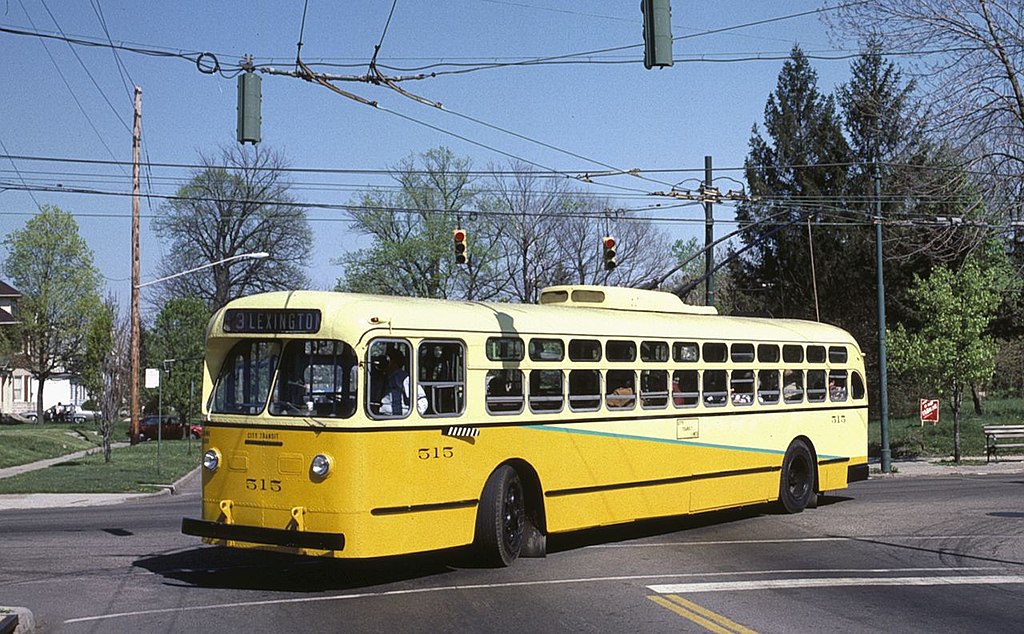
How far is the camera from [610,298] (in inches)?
632

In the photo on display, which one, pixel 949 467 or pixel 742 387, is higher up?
pixel 742 387

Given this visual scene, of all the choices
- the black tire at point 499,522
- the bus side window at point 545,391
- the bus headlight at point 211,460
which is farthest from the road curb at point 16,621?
the bus side window at point 545,391

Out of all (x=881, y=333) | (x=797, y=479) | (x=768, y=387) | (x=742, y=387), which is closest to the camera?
(x=742, y=387)

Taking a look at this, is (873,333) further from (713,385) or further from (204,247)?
(204,247)

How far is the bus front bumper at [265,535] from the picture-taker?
10773mm

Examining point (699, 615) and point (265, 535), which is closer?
point (699, 615)

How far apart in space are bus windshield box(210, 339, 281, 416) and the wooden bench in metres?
25.3

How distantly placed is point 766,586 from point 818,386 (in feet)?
27.6

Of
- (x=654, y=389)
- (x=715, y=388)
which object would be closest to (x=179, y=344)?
(x=715, y=388)

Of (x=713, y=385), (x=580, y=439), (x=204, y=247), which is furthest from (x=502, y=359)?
(x=204, y=247)

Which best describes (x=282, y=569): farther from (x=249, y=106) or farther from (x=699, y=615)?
(x=249, y=106)

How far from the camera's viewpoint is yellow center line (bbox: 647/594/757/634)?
9.05m

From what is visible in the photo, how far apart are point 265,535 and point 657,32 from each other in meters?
7.18

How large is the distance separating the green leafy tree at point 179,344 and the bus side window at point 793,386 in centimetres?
3965
